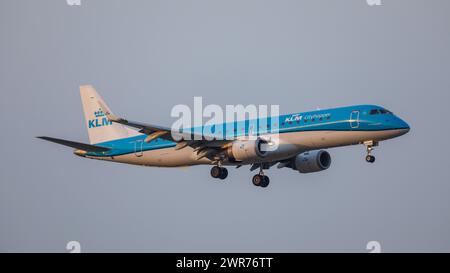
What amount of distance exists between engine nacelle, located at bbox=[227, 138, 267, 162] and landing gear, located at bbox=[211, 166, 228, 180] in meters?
2.31

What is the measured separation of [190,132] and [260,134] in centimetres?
503

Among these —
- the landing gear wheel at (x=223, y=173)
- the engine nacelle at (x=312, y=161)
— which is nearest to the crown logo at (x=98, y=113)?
the landing gear wheel at (x=223, y=173)

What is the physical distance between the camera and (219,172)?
220ft

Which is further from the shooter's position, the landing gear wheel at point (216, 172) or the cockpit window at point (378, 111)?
the landing gear wheel at point (216, 172)

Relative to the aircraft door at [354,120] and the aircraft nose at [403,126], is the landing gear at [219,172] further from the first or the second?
the aircraft nose at [403,126]

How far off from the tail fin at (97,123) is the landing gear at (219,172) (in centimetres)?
906

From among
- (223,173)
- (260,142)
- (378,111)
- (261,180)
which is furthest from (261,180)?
(378,111)

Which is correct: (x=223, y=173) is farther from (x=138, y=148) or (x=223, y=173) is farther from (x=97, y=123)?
(x=97, y=123)

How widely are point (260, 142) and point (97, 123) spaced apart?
1753 centimetres

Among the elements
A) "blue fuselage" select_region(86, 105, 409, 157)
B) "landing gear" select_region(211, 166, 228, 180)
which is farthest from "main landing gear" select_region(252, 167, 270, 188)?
"blue fuselage" select_region(86, 105, 409, 157)

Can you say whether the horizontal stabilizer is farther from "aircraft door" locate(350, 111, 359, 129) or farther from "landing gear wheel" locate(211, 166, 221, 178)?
"aircraft door" locate(350, 111, 359, 129)

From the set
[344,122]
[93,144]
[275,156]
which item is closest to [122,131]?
[93,144]

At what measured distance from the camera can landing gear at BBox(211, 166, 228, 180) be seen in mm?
67106

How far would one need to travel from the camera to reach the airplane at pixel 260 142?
206 feet
